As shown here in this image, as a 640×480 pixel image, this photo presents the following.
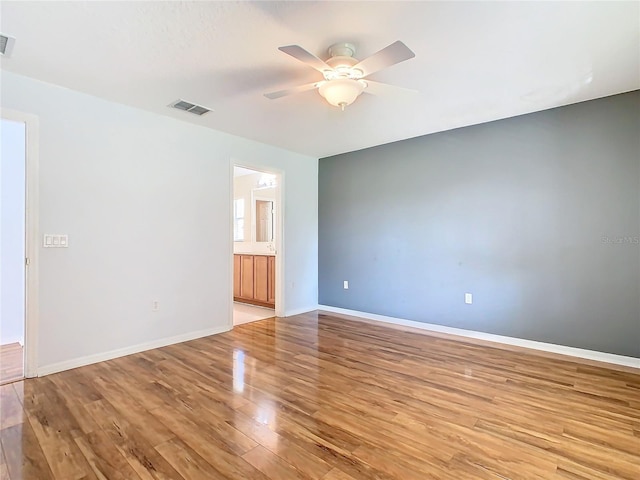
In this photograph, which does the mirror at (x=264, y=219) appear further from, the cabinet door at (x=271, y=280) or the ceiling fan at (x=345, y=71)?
the ceiling fan at (x=345, y=71)

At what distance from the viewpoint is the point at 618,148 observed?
3020 millimetres

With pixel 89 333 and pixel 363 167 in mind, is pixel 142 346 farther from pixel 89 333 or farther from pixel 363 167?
pixel 363 167

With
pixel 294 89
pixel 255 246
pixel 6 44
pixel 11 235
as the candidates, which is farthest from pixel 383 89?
pixel 255 246

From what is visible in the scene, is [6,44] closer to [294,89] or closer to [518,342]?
[294,89]

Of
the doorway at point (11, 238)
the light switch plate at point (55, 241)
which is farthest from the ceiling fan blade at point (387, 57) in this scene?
the doorway at point (11, 238)

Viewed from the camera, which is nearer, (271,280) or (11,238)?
(11,238)

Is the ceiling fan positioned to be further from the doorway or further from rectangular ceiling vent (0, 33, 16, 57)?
the doorway

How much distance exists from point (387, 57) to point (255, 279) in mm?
4398

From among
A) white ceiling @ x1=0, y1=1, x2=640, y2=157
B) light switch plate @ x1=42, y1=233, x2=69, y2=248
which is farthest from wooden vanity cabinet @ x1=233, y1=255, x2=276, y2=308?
light switch plate @ x1=42, y1=233, x2=69, y2=248

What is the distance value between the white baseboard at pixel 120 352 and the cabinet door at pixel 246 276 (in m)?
1.68

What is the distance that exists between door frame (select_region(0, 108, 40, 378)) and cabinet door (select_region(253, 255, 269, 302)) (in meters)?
3.07

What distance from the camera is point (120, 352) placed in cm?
319

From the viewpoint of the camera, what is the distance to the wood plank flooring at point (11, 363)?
2683 millimetres

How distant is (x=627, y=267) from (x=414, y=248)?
6.80ft
